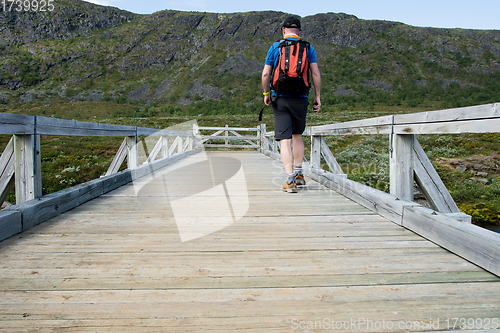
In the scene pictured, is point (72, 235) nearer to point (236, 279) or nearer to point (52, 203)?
point (52, 203)

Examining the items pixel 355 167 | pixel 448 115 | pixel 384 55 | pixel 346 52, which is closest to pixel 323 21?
pixel 346 52

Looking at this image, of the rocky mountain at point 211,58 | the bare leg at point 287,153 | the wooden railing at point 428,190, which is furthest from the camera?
the rocky mountain at point 211,58

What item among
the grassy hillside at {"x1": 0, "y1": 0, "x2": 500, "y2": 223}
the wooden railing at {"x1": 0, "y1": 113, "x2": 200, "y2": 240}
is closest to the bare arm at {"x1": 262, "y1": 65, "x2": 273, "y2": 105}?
the wooden railing at {"x1": 0, "y1": 113, "x2": 200, "y2": 240}

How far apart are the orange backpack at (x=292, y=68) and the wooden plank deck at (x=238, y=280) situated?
5.32 feet

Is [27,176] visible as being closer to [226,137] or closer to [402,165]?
[402,165]

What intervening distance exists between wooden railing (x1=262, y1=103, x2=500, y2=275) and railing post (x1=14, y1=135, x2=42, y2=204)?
9.47 feet

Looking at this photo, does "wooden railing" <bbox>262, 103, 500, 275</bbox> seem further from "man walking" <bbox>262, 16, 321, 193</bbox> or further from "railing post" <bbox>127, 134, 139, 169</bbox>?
"railing post" <bbox>127, 134, 139, 169</bbox>

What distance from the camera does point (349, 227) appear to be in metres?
2.46

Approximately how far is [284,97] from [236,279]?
8.33ft

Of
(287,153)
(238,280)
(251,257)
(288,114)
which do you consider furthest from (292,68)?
(238,280)

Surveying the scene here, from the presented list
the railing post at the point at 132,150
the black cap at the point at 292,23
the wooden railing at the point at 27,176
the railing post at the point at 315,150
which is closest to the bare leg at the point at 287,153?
the railing post at the point at 315,150

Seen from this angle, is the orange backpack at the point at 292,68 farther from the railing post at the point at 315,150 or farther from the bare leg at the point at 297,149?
the railing post at the point at 315,150

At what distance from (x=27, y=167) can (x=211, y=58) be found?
11130cm

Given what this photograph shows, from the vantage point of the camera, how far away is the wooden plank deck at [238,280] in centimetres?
124
